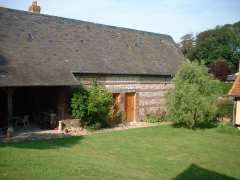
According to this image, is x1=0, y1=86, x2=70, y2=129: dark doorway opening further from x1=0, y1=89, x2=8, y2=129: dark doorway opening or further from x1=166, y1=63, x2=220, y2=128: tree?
x1=166, y1=63, x2=220, y2=128: tree

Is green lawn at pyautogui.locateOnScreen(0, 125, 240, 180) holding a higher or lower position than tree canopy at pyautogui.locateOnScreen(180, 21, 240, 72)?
lower

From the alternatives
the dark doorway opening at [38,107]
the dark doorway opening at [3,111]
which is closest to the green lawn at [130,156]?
the dark doorway opening at [38,107]

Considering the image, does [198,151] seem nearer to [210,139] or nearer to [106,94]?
[210,139]

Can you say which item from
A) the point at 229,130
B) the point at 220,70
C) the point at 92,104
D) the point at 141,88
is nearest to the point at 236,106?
the point at 229,130

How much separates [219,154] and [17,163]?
8068 mm

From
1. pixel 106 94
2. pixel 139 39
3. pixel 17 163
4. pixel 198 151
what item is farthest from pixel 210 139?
pixel 139 39

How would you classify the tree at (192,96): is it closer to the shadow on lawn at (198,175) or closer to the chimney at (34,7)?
the shadow on lawn at (198,175)

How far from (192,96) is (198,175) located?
756 cm

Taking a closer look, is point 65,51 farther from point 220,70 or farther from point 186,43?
point 186,43

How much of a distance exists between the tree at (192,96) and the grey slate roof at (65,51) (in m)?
3.62

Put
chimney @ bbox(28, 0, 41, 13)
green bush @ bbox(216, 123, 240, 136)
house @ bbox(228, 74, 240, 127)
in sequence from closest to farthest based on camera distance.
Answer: green bush @ bbox(216, 123, 240, 136) < house @ bbox(228, 74, 240, 127) < chimney @ bbox(28, 0, 41, 13)

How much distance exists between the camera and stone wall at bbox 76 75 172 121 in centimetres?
1797

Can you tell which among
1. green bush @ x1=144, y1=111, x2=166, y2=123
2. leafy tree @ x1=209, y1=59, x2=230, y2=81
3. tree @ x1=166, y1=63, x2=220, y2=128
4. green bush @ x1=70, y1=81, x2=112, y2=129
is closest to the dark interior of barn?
green bush @ x1=70, y1=81, x2=112, y2=129

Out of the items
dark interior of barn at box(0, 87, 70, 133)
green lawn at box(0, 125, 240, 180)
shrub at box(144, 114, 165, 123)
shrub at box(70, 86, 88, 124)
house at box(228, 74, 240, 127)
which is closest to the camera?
green lawn at box(0, 125, 240, 180)
